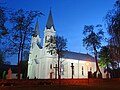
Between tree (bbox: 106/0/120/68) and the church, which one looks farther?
the church

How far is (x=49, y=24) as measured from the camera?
74.9 metres

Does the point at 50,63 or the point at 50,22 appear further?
the point at 50,22

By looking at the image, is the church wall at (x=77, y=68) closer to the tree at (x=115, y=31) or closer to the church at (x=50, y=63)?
the church at (x=50, y=63)

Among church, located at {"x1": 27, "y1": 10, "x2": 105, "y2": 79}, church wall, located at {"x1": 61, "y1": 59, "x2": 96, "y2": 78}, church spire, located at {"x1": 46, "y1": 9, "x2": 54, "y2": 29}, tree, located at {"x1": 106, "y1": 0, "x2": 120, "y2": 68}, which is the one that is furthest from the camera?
church spire, located at {"x1": 46, "y1": 9, "x2": 54, "y2": 29}

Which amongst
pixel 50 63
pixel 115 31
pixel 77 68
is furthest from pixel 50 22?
pixel 115 31

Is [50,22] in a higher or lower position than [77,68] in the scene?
higher

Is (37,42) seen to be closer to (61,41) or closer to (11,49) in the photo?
(61,41)

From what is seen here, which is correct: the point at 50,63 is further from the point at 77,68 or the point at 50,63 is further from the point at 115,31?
the point at 115,31

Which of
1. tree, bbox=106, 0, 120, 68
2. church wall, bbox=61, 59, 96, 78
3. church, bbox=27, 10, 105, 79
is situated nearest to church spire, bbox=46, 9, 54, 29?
church, bbox=27, 10, 105, 79

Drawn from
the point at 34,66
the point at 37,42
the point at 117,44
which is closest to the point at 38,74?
the point at 34,66

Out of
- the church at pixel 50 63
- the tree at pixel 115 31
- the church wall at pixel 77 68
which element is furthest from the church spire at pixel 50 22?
the tree at pixel 115 31

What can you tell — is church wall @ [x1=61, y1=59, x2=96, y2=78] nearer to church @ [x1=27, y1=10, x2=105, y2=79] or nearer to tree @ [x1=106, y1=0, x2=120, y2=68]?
church @ [x1=27, y1=10, x2=105, y2=79]

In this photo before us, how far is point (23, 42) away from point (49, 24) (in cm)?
4086

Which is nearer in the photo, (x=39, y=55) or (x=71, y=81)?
(x=71, y=81)
